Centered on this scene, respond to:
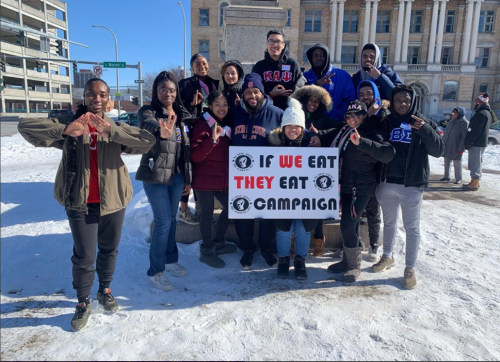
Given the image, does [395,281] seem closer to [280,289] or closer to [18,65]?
[280,289]

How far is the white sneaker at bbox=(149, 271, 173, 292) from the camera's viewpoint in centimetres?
347

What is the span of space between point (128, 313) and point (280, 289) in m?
1.56

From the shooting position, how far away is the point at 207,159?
3.78 metres

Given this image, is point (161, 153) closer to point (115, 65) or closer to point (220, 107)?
point (220, 107)

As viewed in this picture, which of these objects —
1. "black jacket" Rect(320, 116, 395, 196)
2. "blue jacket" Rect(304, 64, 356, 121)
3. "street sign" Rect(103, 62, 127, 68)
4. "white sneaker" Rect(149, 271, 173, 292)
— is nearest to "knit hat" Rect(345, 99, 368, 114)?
"black jacket" Rect(320, 116, 395, 196)

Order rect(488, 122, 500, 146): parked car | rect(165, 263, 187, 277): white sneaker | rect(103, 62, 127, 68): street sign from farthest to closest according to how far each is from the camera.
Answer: rect(103, 62, 127, 68): street sign
rect(488, 122, 500, 146): parked car
rect(165, 263, 187, 277): white sneaker

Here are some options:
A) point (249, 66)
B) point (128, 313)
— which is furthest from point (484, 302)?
point (249, 66)

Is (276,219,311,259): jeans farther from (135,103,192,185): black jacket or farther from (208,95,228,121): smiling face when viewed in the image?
(208,95,228,121): smiling face

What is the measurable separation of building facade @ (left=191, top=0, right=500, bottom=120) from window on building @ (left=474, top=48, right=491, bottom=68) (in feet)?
0.44

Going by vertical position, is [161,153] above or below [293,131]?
below

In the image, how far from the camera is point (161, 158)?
3.33 m

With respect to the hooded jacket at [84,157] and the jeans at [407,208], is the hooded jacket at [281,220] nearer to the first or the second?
the jeans at [407,208]

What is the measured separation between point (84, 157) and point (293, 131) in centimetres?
213

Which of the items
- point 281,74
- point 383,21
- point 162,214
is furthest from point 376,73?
point 383,21
